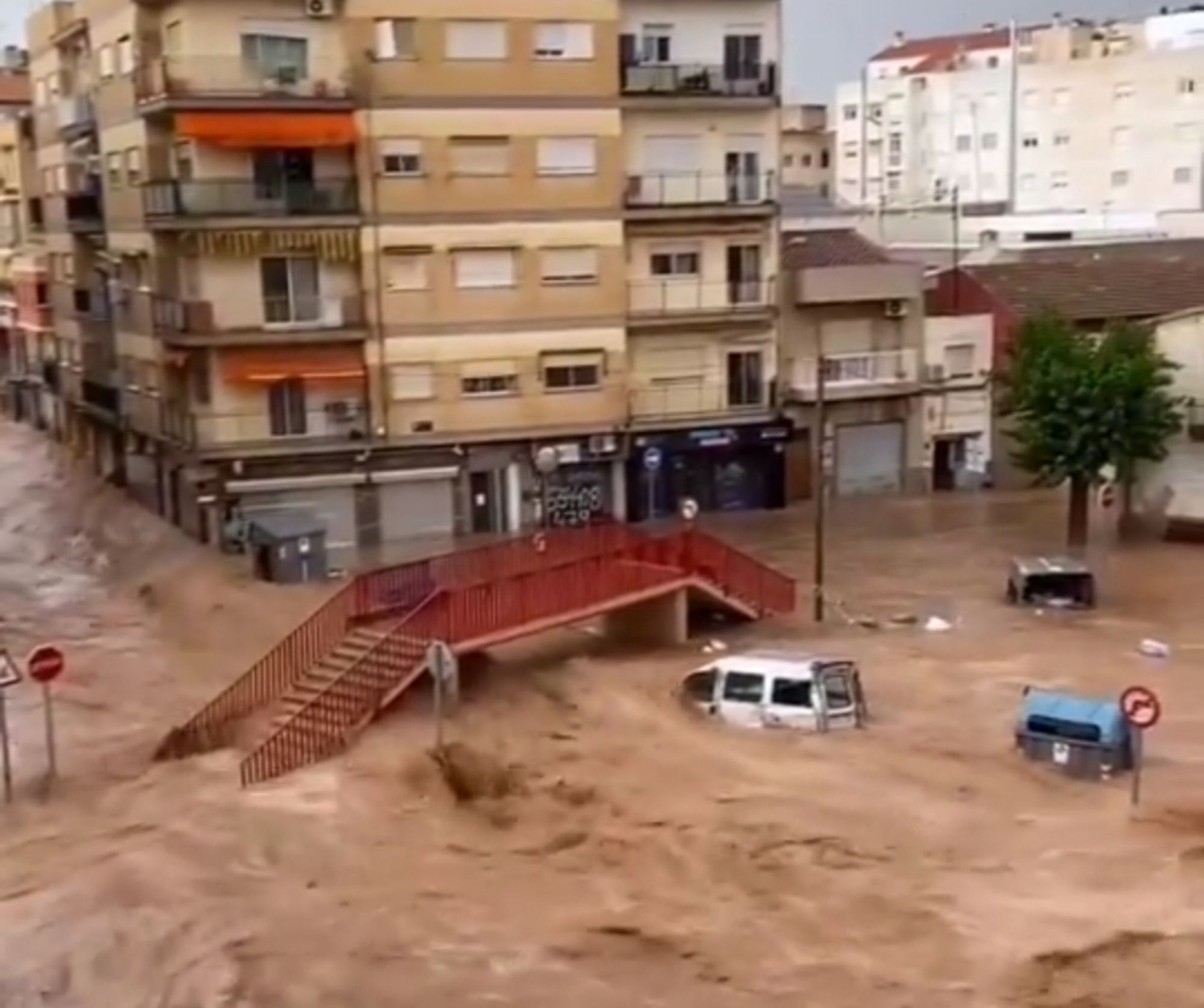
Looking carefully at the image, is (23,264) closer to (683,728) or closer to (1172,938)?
(683,728)

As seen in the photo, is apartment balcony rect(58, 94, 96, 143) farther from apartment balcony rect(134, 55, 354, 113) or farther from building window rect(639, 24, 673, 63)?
building window rect(639, 24, 673, 63)

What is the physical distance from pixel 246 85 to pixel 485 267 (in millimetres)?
6344

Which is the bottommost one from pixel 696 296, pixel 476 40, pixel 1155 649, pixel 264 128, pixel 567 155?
pixel 1155 649

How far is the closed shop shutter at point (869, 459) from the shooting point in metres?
43.6

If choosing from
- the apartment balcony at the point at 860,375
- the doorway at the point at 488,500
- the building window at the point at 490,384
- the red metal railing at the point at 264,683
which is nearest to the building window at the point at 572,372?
the building window at the point at 490,384

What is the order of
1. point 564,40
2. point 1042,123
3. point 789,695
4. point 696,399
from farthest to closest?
point 1042,123
point 696,399
point 564,40
point 789,695

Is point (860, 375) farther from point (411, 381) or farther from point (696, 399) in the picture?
point (411, 381)

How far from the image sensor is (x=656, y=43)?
133ft

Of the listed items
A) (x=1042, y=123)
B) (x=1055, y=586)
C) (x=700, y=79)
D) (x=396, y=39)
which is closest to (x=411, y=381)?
(x=396, y=39)

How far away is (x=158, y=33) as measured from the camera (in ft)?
128

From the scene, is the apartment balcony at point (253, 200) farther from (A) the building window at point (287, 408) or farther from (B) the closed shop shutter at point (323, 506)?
(B) the closed shop shutter at point (323, 506)

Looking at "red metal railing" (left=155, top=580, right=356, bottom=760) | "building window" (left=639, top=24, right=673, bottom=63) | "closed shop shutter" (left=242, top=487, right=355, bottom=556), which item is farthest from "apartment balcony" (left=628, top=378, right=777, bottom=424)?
"red metal railing" (left=155, top=580, right=356, bottom=760)

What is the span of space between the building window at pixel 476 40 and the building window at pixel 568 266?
14.5ft

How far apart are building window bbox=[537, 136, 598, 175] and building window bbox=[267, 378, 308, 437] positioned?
723 cm
